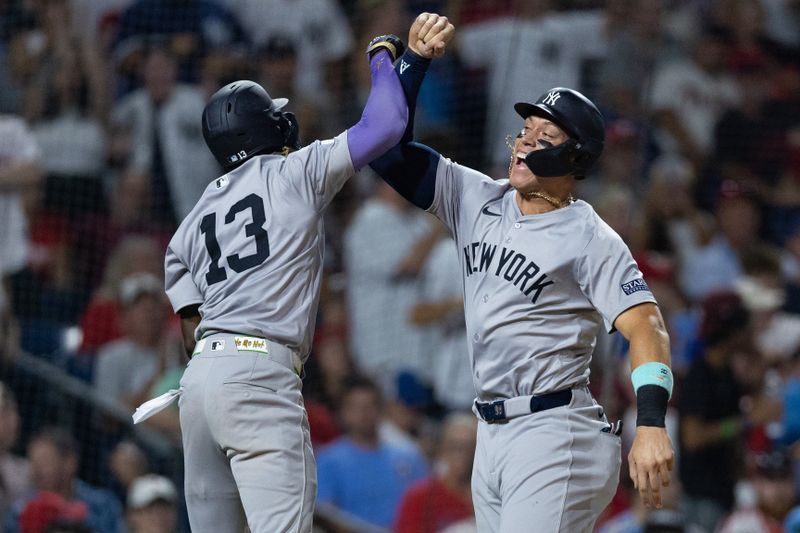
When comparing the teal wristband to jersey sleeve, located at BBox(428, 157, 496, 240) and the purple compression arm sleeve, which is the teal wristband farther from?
the purple compression arm sleeve

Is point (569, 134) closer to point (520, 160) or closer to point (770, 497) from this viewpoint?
point (520, 160)

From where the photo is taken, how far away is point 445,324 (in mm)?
7832

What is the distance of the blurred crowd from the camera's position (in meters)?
7.19

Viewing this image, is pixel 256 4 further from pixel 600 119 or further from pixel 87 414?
pixel 600 119

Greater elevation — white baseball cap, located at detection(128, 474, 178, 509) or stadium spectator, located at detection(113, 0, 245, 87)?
stadium spectator, located at detection(113, 0, 245, 87)

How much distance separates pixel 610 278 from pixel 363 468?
3517 mm

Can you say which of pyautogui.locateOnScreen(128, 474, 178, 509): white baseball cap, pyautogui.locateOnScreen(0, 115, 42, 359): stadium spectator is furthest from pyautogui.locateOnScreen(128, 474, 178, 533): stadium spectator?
pyautogui.locateOnScreen(0, 115, 42, 359): stadium spectator

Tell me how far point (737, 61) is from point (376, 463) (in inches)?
175

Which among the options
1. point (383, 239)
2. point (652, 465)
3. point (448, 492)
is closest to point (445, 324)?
point (383, 239)

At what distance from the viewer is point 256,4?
934 cm

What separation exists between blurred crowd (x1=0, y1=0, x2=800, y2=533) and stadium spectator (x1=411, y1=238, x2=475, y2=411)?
1 cm

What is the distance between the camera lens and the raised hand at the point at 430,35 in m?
4.18

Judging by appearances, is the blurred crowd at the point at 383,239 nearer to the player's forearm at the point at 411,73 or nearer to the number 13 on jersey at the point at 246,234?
the number 13 on jersey at the point at 246,234

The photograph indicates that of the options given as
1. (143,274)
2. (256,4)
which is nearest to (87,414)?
(143,274)
